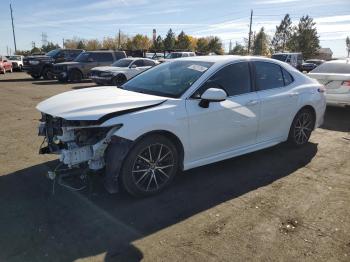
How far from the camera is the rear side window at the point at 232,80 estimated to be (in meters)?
4.98

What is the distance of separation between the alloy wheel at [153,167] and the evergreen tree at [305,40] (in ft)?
262

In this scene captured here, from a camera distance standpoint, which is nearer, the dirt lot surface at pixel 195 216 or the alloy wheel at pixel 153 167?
the dirt lot surface at pixel 195 216

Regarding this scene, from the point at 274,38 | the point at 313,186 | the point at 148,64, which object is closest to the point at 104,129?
the point at 313,186

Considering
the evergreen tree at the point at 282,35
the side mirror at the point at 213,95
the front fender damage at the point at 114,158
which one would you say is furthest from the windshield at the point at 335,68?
the evergreen tree at the point at 282,35

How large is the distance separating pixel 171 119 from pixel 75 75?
17.6m

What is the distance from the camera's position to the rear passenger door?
558cm

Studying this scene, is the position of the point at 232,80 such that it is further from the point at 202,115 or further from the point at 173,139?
the point at 173,139

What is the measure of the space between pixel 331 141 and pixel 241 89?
3012 millimetres

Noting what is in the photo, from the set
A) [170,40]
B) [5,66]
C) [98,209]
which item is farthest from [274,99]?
[170,40]

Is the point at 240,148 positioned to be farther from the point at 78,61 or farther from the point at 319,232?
the point at 78,61

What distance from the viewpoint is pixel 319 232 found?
3.78m

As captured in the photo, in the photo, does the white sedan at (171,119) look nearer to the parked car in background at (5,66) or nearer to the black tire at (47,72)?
the black tire at (47,72)

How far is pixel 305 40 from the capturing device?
255ft

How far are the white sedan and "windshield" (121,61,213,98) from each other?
0.02 meters
